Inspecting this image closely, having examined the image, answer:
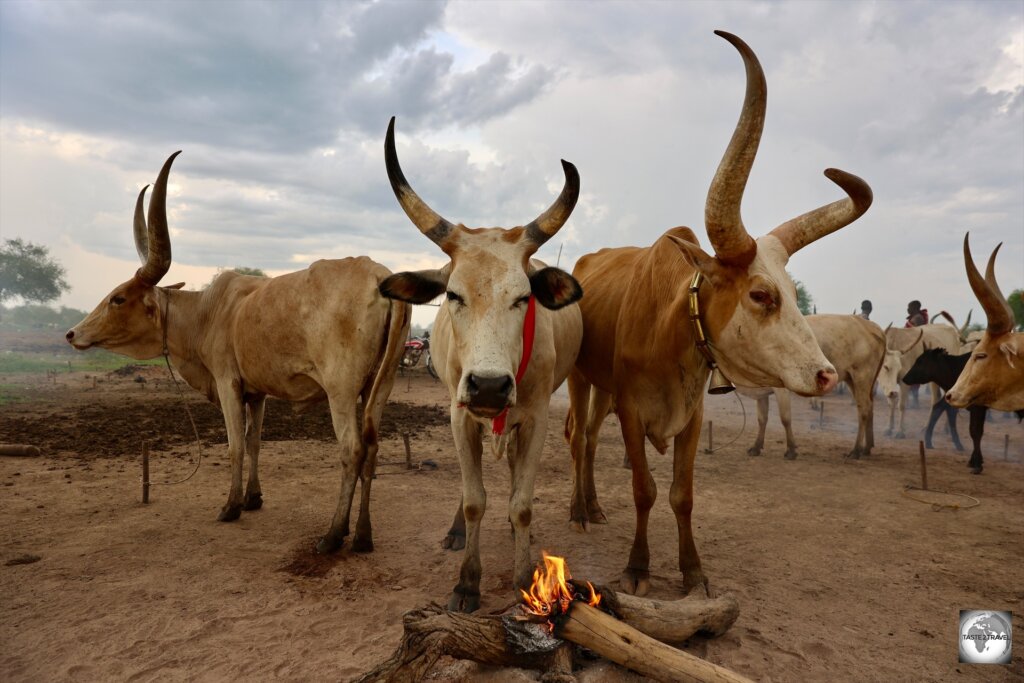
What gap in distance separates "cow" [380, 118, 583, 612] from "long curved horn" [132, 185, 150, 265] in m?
3.73

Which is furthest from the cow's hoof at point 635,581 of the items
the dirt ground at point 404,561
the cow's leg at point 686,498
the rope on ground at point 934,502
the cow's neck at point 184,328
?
the cow's neck at point 184,328

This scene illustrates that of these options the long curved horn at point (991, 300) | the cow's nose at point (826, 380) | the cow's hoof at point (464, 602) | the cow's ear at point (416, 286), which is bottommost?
the cow's hoof at point (464, 602)

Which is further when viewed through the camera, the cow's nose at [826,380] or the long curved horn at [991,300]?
the long curved horn at [991,300]

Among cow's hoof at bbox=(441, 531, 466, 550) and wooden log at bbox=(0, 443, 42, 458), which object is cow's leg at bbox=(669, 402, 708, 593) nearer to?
cow's hoof at bbox=(441, 531, 466, 550)

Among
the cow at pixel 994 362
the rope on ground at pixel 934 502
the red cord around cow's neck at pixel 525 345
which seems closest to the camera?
the red cord around cow's neck at pixel 525 345

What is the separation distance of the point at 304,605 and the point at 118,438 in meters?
6.82

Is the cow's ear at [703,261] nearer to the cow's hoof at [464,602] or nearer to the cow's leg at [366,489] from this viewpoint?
the cow's hoof at [464,602]

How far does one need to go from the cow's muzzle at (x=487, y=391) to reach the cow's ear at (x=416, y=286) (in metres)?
0.89

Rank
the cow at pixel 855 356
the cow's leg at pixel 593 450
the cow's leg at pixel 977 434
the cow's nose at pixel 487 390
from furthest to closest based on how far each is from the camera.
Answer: the cow at pixel 855 356 < the cow's leg at pixel 977 434 < the cow's leg at pixel 593 450 < the cow's nose at pixel 487 390

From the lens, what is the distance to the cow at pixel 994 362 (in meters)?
5.71

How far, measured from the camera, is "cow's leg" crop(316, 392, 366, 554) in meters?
4.89

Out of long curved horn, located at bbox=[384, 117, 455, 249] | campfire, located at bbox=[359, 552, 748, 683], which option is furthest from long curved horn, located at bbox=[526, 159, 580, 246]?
campfire, located at bbox=[359, 552, 748, 683]

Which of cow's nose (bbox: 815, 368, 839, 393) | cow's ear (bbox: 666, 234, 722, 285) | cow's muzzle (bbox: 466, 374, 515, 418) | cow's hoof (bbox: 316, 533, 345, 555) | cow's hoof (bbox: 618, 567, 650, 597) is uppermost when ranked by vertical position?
cow's ear (bbox: 666, 234, 722, 285)

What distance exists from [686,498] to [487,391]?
6.81 feet
